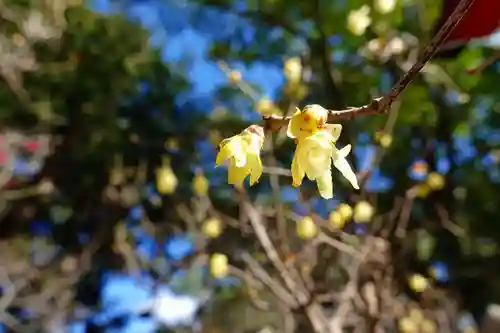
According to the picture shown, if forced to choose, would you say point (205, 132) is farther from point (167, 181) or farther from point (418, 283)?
point (418, 283)

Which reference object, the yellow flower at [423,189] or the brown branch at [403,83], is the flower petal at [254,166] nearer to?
the brown branch at [403,83]

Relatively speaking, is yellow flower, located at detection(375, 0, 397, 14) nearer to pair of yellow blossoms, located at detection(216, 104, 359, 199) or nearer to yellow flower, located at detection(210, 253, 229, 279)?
yellow flower, located at detection(210, 253, 229, 279)

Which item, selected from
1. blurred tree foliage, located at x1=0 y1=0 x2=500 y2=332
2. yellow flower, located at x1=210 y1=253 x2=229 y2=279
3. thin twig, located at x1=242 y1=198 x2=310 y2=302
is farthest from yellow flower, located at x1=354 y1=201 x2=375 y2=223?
yellow flower, located at x1=210 y1=253 x2=229 y2=279

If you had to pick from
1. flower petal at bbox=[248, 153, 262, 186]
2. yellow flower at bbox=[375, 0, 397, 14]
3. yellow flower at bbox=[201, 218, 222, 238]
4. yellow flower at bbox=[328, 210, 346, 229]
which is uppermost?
flower petal at bbox=[248, 153, 262, 186]

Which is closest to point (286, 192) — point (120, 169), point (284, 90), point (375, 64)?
point (284, 90)

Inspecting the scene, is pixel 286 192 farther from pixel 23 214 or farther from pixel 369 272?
pixel 23 214

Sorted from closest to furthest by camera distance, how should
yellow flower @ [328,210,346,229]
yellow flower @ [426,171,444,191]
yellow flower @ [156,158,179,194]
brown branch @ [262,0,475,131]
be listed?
brown branch @ [262,0,475,131]
yellow flower @ [328,210,346,229]
yellow flower @ [426,171,444,191]
yellow flower @ [156,158,179,194]
